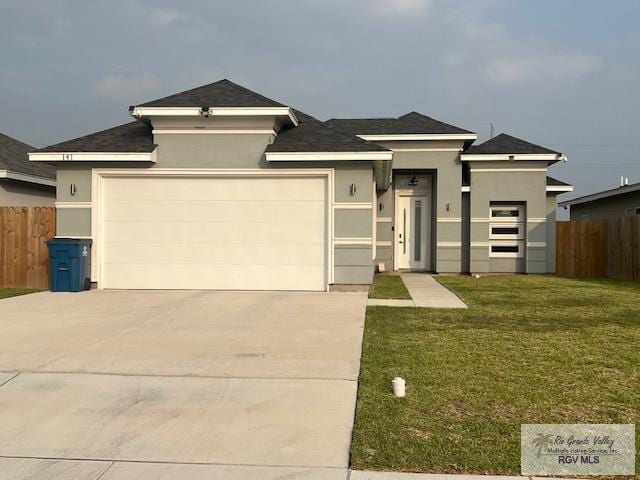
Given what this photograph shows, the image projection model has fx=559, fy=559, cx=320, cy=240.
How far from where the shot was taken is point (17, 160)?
56.6 feet

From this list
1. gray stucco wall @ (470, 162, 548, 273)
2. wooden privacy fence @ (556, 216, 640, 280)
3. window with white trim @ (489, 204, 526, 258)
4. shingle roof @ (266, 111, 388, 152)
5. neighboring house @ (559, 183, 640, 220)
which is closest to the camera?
shingle roof @ (266, 111, 388, 152)

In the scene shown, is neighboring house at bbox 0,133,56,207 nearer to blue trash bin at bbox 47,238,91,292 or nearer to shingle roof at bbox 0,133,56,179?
shingle roof at bbox 0,133,56,179

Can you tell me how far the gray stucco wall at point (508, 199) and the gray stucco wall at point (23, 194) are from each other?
44.2 ft

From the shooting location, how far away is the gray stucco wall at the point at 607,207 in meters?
20.3

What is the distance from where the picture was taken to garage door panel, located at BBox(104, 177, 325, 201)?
1239 cm

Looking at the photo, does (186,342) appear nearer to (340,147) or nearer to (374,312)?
(374,312)

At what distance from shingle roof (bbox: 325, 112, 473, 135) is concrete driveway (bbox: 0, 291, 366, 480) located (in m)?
9.93

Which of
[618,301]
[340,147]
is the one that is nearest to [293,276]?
[340,147]

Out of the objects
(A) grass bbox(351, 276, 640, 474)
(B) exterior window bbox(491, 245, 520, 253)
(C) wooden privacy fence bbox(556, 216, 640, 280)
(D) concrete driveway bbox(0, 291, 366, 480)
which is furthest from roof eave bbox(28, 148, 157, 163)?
(C) wooden privacy fence bbox(556, 216, 640, 280)

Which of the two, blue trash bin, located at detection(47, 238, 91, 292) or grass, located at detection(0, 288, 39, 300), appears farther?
blue trash bin, located at detection(47, 238, 91, 292)

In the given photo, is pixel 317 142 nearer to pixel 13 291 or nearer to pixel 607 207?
pixel 13 291

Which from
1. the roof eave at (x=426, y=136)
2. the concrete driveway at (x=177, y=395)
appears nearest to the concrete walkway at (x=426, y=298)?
the concrete driveway at (x=177, y=395)

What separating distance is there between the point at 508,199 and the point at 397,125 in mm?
4208

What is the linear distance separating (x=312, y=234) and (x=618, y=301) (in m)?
6.35
